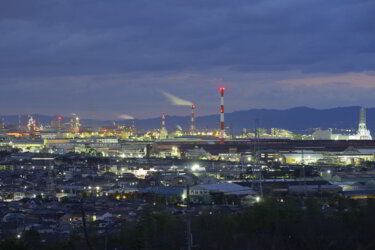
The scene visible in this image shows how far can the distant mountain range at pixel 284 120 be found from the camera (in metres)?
67.5

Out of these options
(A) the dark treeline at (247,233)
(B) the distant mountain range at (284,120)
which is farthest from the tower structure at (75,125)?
(A) the dark treeline at (247,233)

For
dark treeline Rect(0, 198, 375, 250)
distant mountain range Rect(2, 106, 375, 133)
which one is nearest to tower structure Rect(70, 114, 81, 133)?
distant mountain range Rect(2, 106, 375, 133)

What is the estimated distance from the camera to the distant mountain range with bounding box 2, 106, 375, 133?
221 ft

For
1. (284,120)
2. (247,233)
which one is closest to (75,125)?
Result: (284,120)

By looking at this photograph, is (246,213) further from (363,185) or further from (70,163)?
(70,163)

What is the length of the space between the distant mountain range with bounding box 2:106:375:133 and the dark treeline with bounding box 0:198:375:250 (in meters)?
55.8

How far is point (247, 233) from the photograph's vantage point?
7.86 metres

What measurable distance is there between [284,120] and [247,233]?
6506cm

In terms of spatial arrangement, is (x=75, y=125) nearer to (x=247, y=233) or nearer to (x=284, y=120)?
(x=284, y=120)

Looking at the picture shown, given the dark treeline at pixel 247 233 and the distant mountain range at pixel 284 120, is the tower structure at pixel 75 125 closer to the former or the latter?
the distant mountain range at pixel 284 120

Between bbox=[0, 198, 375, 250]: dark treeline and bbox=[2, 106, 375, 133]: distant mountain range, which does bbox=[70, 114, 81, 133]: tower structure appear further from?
bbox=[0, 198, 375, 250]: dark treeline

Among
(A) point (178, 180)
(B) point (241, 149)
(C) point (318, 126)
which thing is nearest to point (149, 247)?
(A) point (178, 180)

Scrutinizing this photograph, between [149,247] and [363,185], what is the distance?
901cm

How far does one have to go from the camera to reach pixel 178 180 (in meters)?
16.7
